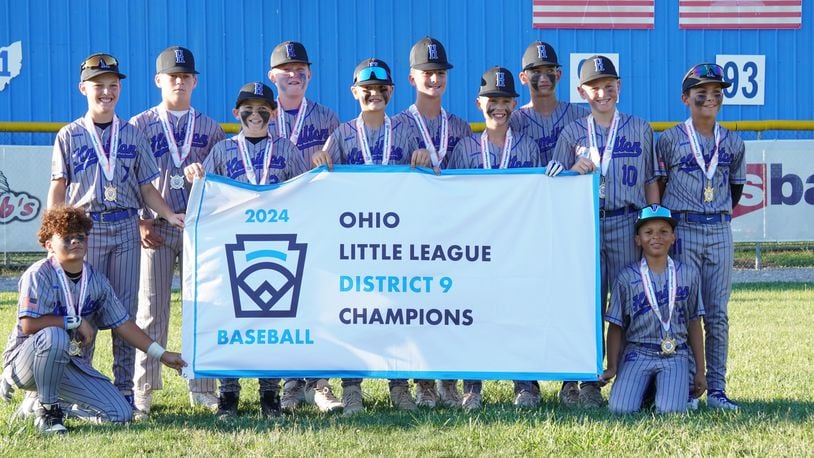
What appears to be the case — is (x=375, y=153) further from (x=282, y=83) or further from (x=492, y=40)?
(x=492, y=40)

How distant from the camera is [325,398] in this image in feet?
21.5

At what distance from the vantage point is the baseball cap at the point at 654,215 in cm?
615

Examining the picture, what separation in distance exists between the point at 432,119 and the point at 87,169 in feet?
7.02

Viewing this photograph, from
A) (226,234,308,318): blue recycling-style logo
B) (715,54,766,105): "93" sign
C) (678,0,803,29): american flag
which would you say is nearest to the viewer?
(226,234,308,318): blue recycling-style logo

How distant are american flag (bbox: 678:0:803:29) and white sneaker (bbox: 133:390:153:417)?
12815 millimetres

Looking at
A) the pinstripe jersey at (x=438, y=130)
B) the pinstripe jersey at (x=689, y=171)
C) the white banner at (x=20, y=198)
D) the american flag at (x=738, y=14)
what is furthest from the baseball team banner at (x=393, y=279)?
the american flag at (x=738, y=14)

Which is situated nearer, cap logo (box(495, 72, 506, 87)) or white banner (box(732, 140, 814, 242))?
cap logo (box(495, 72, 506, 87))

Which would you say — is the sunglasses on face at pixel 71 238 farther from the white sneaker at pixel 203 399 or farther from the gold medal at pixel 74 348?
the white sneaker at pixel 203 399

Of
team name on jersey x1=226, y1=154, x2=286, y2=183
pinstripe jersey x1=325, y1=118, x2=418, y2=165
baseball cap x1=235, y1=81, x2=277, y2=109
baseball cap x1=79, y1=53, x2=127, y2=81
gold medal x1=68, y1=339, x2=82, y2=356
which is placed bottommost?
gold medal x1=68, y1=339, x2=82, y2=356

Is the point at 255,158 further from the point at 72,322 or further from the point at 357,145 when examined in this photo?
the point at 72,322

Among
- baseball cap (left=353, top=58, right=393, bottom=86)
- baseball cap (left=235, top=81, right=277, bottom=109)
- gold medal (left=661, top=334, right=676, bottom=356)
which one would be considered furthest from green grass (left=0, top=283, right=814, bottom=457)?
baseball cap (left=353, top=58, right=393, bottom=86)

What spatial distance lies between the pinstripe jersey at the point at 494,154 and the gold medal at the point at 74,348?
2460 mm

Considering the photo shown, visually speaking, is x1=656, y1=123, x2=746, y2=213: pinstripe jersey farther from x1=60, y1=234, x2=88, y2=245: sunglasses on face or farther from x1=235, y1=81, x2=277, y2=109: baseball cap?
x1=60, y1=234, x2=88, y2=245: sunglasses on face

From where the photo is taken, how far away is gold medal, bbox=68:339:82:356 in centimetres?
586
